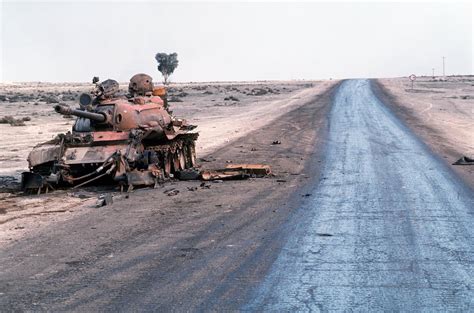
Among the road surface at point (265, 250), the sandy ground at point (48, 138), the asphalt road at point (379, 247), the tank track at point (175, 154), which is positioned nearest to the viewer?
the asphalt road at point (379, 247)

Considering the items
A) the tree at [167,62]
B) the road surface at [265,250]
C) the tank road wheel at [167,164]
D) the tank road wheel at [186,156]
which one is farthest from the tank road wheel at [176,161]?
the tree at [167,62]

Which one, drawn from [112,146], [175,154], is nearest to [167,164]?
[175,154]

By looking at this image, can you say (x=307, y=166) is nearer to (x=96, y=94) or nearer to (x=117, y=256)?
(x=96, y=94)

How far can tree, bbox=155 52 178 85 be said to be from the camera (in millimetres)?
124125

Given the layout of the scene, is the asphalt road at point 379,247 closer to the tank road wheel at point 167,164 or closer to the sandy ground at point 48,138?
the tank road wheel at point 167,164

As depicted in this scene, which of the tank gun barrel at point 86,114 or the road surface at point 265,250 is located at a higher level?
the tank gun barrel at point 86,114

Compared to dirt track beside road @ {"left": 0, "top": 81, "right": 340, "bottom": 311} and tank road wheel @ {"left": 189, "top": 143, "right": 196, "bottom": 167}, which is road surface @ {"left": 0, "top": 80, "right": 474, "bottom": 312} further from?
tank road wheel @ {"left": 189, "top": 143, "right": 196, "bottom": 167}

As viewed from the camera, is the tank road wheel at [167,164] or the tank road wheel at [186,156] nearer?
the tank road wheel at [167,164]

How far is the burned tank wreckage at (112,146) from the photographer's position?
17141mm

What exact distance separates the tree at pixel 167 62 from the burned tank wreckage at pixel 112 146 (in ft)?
342

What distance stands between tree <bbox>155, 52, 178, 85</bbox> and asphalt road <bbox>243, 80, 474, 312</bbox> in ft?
351

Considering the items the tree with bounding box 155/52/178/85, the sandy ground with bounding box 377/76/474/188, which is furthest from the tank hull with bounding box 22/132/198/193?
the tree with bounding box 155/52/178/85

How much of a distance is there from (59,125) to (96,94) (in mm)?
21893

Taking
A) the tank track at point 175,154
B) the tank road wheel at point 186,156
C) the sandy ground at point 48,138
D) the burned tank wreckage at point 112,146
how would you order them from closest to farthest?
the sandy ground at point 48,138
the burned tank wreckage at point 112,146
the tank track at point 175,154
the tank road wheel at point 186,156
